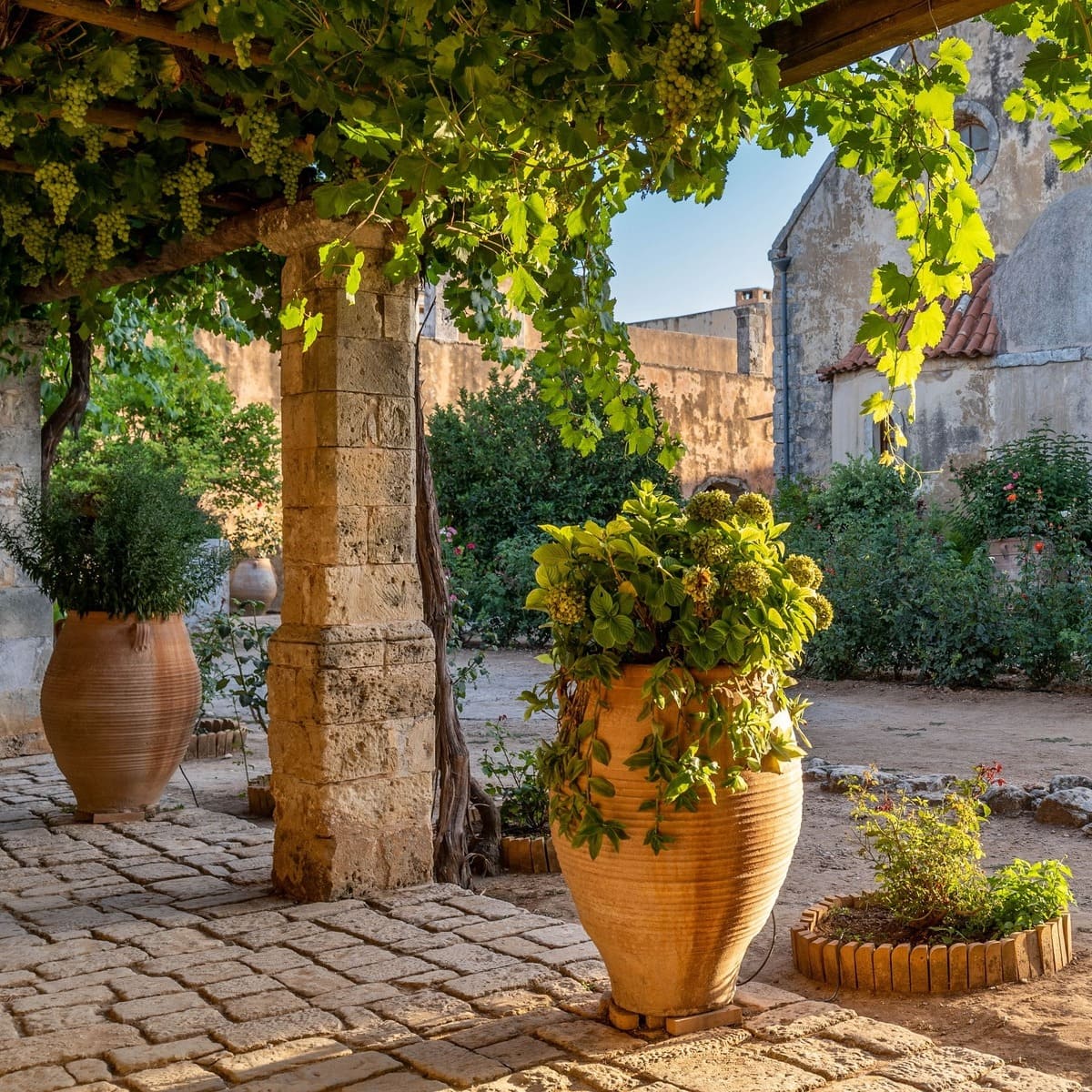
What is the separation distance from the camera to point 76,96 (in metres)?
4.26

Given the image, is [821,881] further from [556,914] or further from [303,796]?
[303,796]

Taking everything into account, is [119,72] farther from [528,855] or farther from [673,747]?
[528,855]

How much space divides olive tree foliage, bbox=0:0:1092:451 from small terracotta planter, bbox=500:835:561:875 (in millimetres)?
1870

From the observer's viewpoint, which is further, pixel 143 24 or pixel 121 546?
pixel 121 546

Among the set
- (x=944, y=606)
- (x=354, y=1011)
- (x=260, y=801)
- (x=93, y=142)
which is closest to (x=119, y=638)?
(x=260, y=801)

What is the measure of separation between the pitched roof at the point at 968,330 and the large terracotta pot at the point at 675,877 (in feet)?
40.5

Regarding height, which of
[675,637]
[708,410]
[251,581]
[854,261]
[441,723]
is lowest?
[441,723]

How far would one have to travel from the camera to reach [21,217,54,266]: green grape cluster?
18.3 feet

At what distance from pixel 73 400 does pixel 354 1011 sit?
5.12 m

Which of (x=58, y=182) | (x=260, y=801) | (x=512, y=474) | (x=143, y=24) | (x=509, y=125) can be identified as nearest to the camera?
(x=509, y=125)

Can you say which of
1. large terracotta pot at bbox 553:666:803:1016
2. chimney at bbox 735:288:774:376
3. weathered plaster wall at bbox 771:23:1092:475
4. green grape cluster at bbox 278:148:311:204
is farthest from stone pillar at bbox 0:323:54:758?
chimney at bbox 735:288:774:376

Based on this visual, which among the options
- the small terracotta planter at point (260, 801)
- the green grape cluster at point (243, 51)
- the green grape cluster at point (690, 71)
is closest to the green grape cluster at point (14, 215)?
the green grape cluster at point (243, 51)

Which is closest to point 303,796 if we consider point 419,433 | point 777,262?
point 419,433

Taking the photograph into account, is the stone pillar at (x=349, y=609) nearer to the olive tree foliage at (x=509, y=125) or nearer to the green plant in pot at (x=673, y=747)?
the olive tree foliage at (x=509, y=125)
